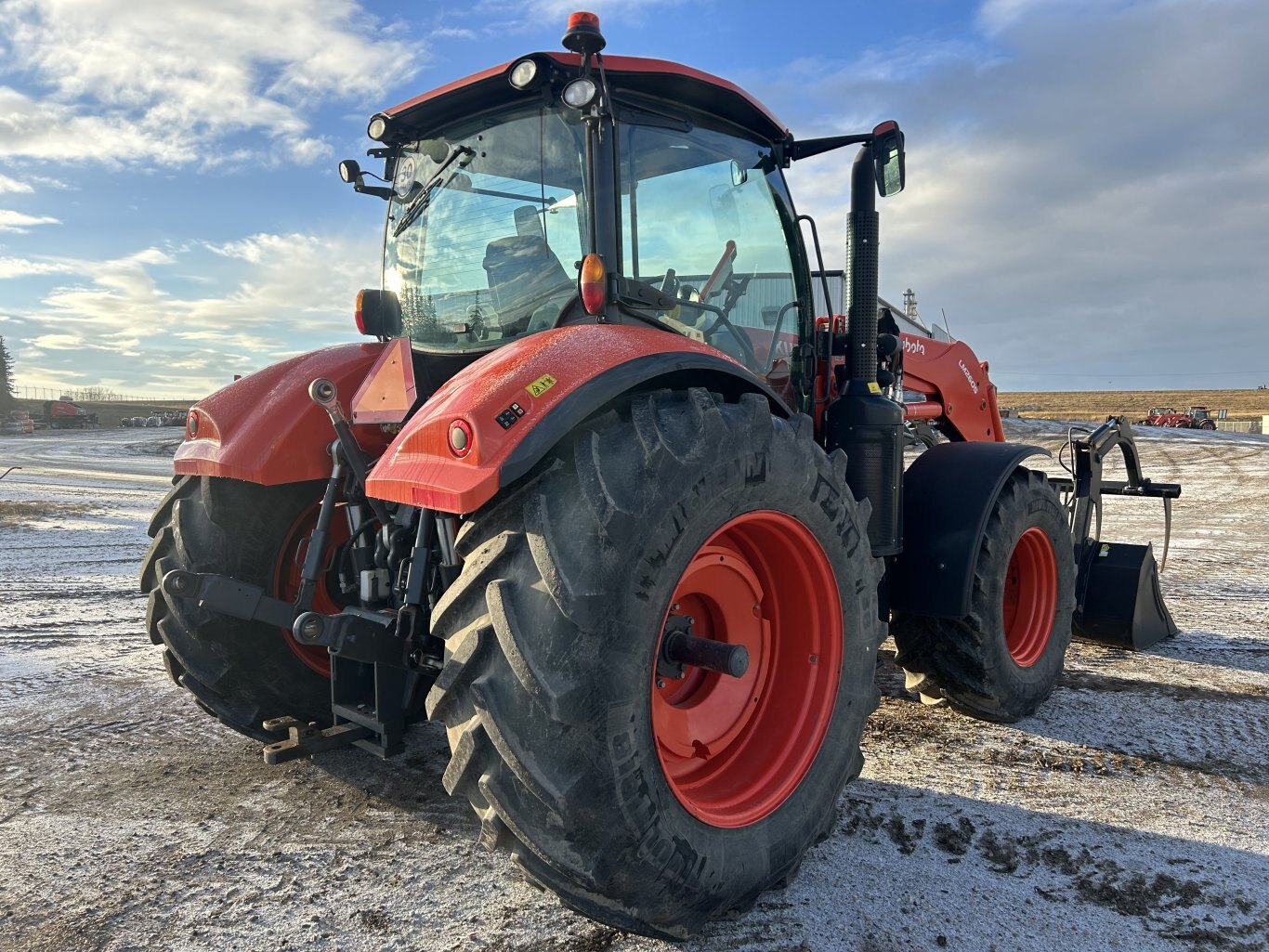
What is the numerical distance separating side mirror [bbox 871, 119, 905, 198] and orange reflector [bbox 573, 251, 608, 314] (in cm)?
165

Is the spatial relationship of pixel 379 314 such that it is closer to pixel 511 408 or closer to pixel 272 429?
pixel 272 429

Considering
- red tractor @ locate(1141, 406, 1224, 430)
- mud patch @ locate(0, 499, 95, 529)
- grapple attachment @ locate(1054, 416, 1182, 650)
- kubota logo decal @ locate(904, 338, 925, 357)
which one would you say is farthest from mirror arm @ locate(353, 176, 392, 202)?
red tractor @ locate(1141, 406, 1224, 430)

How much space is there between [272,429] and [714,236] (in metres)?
1.71

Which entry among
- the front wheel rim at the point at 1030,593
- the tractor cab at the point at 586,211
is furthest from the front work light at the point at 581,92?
the front wheel rim at the point at 1030,593

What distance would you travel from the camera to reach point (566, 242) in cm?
271

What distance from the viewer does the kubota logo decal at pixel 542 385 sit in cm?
203

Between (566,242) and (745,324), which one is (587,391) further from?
(745,324)

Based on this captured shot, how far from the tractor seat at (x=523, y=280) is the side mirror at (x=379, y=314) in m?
0.62

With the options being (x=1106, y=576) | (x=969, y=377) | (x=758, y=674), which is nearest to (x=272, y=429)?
(x=758, y=674)

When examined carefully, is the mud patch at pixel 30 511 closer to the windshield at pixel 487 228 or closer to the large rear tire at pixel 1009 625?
the windshield at pixel 487 228

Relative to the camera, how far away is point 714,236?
3113 mm

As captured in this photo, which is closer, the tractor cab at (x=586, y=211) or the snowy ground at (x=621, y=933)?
the snowy ground at (x=621, y=933)

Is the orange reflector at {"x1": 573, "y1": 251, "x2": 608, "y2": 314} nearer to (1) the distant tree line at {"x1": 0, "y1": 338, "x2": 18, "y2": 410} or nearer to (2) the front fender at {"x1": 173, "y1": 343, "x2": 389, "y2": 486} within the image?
(2) the front fender at {"x1": 173, "y1": 343, "x2": 389, "y2": 486}

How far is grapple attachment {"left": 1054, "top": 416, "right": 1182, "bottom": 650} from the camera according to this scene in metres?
4.90
